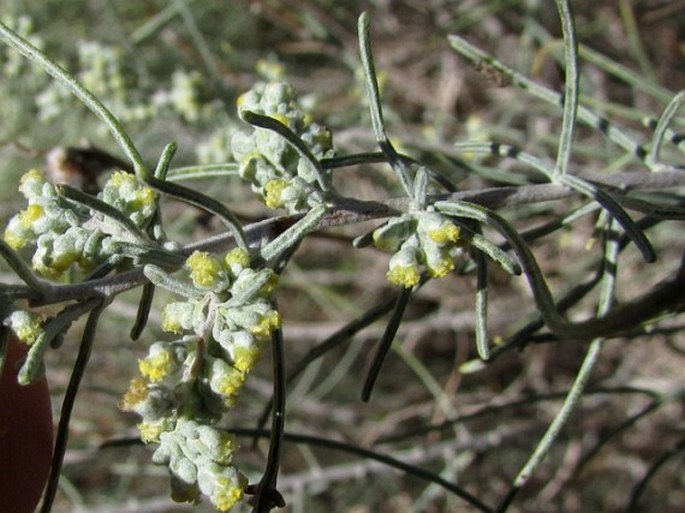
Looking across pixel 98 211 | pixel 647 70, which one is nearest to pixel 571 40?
pixel 98 211

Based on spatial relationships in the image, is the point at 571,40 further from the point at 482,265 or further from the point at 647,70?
the point at 647,70

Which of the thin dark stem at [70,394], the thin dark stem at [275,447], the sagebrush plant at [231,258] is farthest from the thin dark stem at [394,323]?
the thin dark stem at [70,394]

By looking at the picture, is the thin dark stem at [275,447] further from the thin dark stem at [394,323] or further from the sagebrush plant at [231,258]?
the thin dark stem at [394,323]

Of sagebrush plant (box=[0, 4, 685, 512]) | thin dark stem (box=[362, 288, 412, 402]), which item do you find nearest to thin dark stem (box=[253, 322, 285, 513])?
sagebrush plant (box=[0, 4, 685, 512])

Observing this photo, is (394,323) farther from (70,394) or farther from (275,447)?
(70,394)

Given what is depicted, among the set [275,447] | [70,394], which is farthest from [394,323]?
[70,394]

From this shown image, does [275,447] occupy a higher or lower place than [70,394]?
lower

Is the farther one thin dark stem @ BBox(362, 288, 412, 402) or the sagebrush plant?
thin dark stem @ BBox(362, 288, 412, 402)

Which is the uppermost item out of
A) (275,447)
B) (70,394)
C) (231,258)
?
(231,258)

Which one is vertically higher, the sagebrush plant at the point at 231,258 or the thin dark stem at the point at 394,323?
the sagebrush plant at the point at 231,258

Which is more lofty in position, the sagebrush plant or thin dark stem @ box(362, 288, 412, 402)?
the sagebrush plant

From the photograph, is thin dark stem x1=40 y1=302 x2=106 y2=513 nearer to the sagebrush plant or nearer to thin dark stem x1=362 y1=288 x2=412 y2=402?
the sagebrush plant
